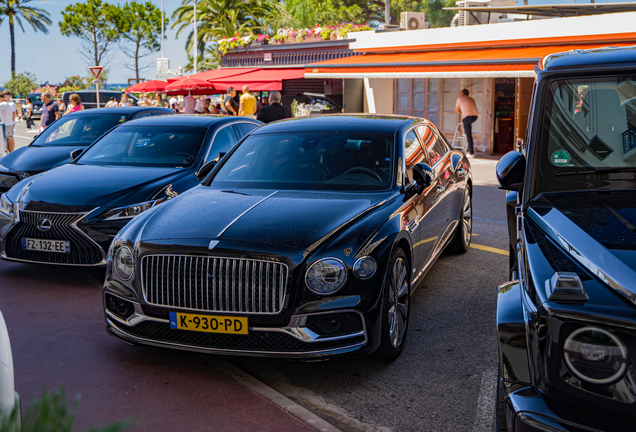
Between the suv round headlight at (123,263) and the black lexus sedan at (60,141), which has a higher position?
the black lexus sedan at (60,141)

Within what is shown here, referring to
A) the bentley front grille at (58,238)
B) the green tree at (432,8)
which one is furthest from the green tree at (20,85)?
the bentley front grille at (58,238)

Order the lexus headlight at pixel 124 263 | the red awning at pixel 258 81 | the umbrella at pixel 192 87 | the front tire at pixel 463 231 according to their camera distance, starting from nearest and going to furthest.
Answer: the lexus headlight at pixel 124 263 → the front tire at pixel 463 231 → the red awning at pixel 258 81 → the umbrella at pixel 192 87

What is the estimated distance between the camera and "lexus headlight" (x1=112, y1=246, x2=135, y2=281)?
4.36m

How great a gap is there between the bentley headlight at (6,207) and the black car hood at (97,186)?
202 millimetres

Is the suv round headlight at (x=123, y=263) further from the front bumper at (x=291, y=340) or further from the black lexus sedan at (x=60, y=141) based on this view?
the black lexus sedan at (x=60, y=141)

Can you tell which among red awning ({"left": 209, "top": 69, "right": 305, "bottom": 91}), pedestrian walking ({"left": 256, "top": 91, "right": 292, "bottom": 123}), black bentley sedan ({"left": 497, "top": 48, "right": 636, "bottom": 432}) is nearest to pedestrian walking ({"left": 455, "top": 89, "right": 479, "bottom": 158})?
pedestrian walking ({"left": 256, "top": 91, "right": 292, "bottom": 123})

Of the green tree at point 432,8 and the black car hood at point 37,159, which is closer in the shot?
the black car hood at point 37,159

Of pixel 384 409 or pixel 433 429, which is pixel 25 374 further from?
pixel 433 429

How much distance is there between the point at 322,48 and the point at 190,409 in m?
26.8

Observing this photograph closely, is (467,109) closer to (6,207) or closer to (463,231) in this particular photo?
(463,231)

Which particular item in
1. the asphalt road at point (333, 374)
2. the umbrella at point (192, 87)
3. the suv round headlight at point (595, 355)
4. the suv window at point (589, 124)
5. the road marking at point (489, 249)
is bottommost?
the road marking at point (489, 249)

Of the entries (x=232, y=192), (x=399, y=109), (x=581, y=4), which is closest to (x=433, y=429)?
(x=232, y=192)

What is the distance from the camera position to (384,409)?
383 centimetres

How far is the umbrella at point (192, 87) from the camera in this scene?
26531 millimetres
